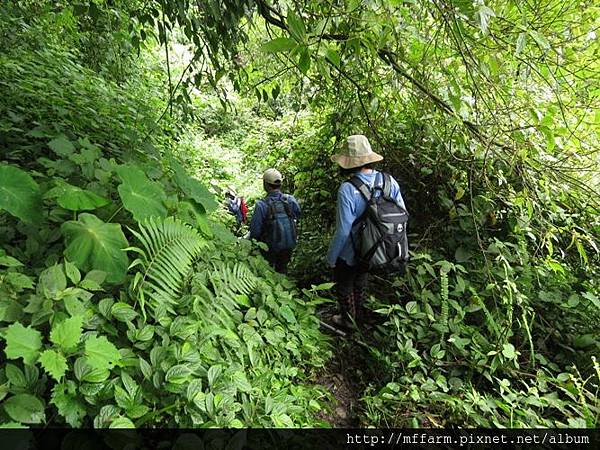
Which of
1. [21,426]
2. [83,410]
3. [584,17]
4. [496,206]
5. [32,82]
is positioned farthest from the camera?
[32,82]

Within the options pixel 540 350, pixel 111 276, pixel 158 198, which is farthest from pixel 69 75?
pixel 540 350

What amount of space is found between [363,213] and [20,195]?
99.1 inches

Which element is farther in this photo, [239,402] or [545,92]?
[545,92]

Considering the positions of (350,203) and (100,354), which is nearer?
(100,354)

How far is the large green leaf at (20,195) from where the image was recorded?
163cm

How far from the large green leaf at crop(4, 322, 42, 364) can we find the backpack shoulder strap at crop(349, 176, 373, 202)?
260 cm

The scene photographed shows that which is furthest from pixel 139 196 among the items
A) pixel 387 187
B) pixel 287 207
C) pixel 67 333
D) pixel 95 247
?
pixel 287 207

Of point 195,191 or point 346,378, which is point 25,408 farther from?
point 346,378

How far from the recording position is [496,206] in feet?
12.4

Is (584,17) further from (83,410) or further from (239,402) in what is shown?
(83,410)

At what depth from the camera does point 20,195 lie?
169 centimetres

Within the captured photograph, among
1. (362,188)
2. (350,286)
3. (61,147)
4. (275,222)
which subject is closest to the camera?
(61,147)

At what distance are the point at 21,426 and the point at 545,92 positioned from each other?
399 cm

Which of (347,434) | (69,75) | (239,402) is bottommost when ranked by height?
(347,434)
